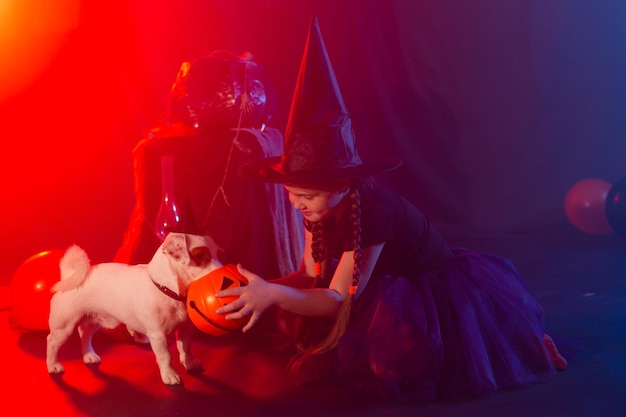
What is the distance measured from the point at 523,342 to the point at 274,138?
162 cm

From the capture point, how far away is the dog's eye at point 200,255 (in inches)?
76.6

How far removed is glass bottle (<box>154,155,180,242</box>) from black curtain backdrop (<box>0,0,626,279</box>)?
4.86 ft

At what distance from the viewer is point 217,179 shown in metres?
3.03

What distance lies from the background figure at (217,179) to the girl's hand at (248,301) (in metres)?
1.17

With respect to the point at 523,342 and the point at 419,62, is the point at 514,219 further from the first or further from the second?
the point at 523,342

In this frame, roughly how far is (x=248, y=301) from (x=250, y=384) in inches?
17.4

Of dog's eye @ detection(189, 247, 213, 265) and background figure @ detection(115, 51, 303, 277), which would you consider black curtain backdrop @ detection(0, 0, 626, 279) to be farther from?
dog's eye @ detection(189, 247, 213, 265)

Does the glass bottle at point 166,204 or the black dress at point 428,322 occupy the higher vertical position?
the glass bottle at point 166,204

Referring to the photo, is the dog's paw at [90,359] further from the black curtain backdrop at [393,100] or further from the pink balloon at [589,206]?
the pink balloon at [589,206]

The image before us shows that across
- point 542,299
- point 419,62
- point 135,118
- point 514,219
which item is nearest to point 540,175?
point 514,219

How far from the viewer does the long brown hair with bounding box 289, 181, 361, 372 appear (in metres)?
1.94

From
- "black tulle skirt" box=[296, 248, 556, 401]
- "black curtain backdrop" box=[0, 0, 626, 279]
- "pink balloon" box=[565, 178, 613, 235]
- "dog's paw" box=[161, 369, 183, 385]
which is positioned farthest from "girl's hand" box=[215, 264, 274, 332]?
"pink balloon" box=[565, 178, 613, 235]

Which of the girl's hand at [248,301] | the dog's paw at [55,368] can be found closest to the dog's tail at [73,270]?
the dog's paw at [55,368]

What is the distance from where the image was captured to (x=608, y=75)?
4.89 metres
